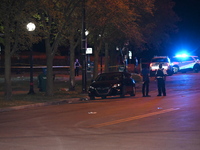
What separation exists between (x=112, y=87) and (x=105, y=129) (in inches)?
431

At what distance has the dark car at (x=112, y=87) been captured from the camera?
75.0 feet

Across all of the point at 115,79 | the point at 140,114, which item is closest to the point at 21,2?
the point at 115,79

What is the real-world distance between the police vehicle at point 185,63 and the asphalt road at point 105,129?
31730mm

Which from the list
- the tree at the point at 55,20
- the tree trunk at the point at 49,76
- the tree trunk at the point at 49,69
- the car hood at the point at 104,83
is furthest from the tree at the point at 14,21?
the car hood at the point at 104,83

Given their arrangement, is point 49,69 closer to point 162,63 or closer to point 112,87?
point 112,87

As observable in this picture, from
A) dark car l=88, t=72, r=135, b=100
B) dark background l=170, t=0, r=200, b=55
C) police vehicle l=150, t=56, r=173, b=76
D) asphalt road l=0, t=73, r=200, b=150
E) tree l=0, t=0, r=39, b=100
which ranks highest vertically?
dark background l=170, t=0, r=200, b=55

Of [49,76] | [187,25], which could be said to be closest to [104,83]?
[49,76]

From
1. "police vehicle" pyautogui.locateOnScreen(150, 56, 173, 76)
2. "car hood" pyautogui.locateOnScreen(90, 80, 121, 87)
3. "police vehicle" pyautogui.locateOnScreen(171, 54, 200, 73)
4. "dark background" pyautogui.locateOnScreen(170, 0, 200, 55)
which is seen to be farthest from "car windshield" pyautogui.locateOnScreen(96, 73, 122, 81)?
"dark background" pyautogui.locateOnScreen(170, 0, 200, 55)

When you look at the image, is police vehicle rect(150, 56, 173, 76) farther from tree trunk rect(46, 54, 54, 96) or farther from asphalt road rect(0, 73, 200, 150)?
asphalt road rect(0, 73, 200, 150)

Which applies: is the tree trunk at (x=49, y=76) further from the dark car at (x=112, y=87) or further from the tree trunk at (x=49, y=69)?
the dark car at (x=112, y=87)

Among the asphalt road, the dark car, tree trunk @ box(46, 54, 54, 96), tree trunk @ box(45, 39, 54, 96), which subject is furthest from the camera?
tree trunk @ box(46, 54, 54, 96)

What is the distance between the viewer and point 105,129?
1198 centimetres

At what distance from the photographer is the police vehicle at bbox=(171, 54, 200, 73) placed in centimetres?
4866

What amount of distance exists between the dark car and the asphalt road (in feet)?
17.2
